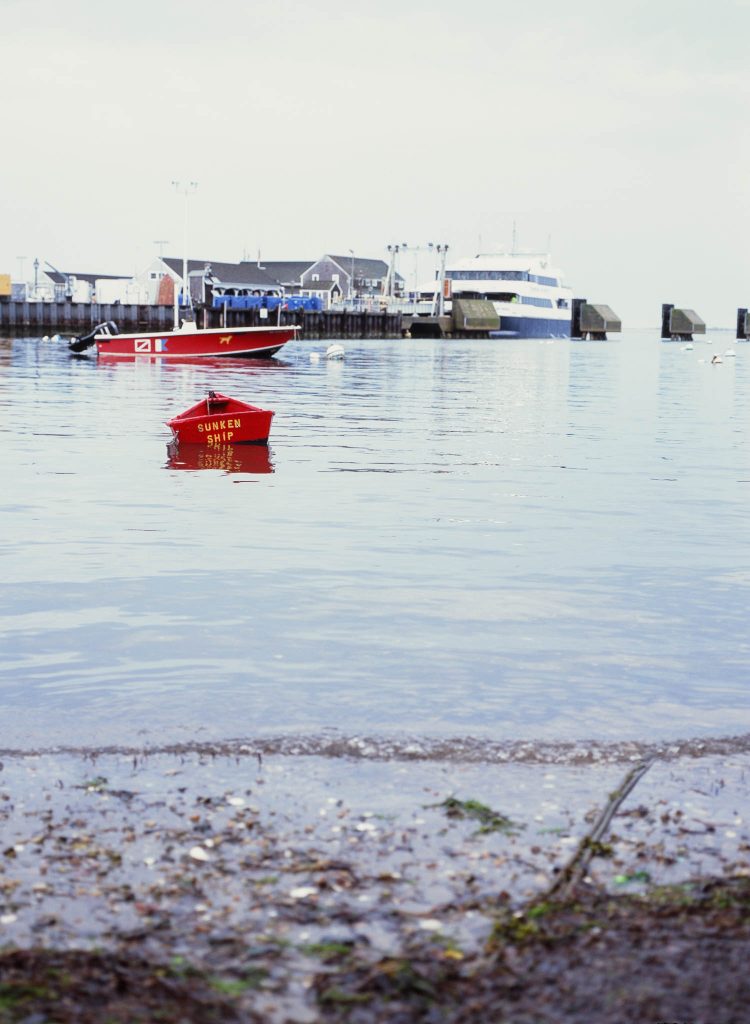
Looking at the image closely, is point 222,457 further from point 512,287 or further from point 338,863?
point 512,287

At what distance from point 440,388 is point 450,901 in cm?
4665

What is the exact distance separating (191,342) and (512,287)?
304 ft

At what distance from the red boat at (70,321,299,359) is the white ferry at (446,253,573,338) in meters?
86.0

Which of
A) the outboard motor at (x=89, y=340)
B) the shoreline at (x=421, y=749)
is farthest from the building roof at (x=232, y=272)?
the shoreline at (x=421, y=749)

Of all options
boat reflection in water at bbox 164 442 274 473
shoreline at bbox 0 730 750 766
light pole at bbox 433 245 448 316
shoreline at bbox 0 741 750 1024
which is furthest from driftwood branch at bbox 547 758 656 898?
light pole at bbox 433 245 448 316

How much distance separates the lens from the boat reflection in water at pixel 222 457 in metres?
22.9

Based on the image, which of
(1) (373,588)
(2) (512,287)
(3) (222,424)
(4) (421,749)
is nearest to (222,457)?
(3) (222,424)

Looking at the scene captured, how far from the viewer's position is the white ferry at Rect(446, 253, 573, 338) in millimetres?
157500

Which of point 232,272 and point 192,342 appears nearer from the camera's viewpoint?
point 192,342

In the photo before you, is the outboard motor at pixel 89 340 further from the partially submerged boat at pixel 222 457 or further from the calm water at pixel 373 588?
the partially submerged boat at pixel 222 457

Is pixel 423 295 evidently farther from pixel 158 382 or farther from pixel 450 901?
pixel 450 901

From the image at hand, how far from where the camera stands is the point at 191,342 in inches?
2773

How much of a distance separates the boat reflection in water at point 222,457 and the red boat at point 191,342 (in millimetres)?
44038

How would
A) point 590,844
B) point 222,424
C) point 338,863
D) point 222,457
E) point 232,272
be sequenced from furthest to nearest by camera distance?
point 232,272 < point 222,424 < point 222,457 < point 590,844 < point 338,863
